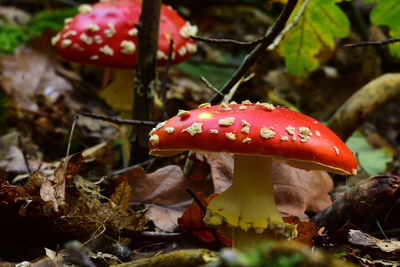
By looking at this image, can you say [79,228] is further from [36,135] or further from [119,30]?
[36,135]

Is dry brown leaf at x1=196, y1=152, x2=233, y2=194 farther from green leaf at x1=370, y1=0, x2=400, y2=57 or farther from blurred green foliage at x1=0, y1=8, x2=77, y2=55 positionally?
blurred green foliage at x1=0, y1=8, x2=77, y2=55

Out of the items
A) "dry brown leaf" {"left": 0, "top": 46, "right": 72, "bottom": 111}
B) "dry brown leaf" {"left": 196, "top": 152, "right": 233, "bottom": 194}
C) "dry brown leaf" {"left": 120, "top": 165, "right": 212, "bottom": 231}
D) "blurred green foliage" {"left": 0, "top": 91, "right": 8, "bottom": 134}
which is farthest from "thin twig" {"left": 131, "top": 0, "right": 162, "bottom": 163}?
"dry brown leaf" {"left": 0, "top": 46, "right": 72, "bottom": 111}

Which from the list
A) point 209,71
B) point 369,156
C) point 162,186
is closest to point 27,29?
point 209,71

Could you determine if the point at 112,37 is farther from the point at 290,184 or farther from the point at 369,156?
the point at 369,156

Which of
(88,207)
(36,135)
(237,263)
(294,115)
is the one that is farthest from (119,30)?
(237,263)

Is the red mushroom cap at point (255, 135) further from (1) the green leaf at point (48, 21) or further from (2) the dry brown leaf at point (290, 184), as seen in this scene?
(1) the green leaf at point (48, 21)
